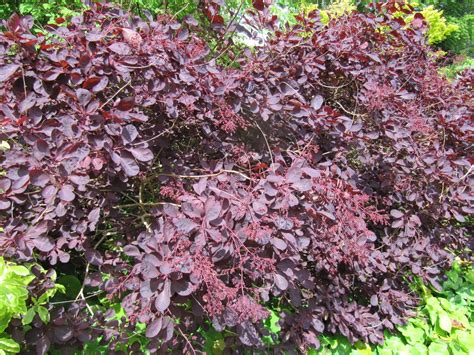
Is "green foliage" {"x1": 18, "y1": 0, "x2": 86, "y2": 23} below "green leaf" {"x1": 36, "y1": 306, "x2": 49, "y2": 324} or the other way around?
below

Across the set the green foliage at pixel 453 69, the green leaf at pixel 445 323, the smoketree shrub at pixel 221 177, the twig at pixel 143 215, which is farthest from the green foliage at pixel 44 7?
the green leaf at pixel 445 323

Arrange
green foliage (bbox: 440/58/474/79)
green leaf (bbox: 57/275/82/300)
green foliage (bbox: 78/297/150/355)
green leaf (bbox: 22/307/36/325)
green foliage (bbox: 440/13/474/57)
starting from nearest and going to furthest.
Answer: green leaf (bbox: 22/307/36/325)
green foliage (bbox: 78/297/150/355)
green leaf (bbox: 57/275/82/300)
green foliage (bbox: 440/58/474/79)
green foliage (bbox: 440/13/474/57)

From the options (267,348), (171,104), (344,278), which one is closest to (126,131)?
(171,104)

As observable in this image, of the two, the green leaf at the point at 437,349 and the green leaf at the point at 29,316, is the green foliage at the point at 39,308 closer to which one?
the green leaf at the point at 29,316

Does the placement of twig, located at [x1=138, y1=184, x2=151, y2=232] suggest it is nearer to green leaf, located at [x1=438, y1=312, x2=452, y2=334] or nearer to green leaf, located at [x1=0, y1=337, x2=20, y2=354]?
green leaf, located at [x1=0, y1=337, x2=20, y2=354]

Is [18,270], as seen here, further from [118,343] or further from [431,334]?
[431,334]

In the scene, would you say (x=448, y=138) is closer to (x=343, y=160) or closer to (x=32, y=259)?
(x=343, y=160)

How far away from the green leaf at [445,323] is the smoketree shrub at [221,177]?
0.65 feet

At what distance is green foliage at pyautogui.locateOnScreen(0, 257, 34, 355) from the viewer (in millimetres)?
1226

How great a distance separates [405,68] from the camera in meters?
2.59

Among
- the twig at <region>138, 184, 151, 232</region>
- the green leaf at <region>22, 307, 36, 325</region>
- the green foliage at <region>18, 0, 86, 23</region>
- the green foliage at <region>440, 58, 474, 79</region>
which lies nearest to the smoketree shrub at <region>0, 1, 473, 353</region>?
the twig at <region>138, 184, 151, 232</region>

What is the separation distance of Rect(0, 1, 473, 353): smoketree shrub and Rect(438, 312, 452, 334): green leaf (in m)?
0.20

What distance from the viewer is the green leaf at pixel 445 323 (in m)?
2.44

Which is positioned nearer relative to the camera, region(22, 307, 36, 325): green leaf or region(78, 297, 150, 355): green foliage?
region(22, 307, 36, 325): green leaf
